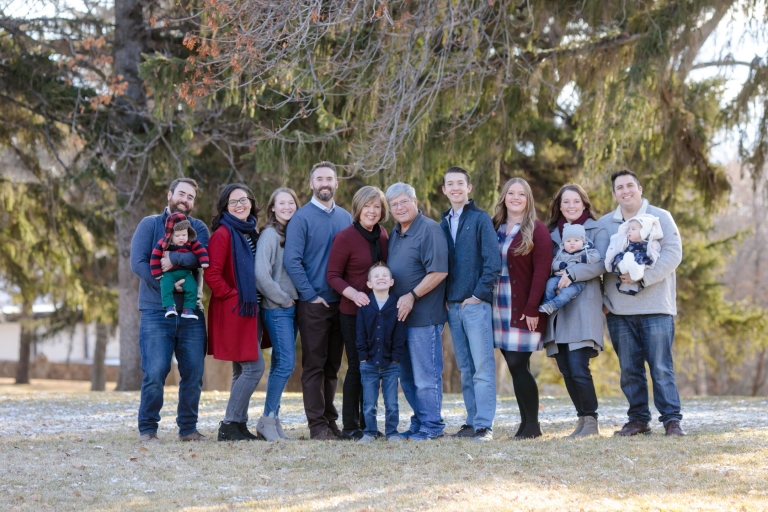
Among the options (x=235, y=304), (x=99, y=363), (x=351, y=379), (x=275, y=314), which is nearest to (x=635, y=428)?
(x=351, y=379)

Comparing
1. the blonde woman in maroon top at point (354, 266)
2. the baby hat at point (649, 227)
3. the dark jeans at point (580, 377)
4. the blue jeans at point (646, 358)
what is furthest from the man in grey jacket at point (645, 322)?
the blonde woman in maroon top at point (354, 266)

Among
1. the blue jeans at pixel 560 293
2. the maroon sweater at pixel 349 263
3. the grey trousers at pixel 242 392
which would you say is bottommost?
the grey trousers at pixel 242 392

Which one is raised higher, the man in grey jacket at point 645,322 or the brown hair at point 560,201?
the brown hair at point 560,201

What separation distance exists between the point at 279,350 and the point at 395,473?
188 centimetres

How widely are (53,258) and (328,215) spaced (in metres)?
10.7

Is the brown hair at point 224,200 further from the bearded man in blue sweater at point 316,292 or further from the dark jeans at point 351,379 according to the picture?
the dark jeans at point 351,379

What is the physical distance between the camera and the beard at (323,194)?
6.77m

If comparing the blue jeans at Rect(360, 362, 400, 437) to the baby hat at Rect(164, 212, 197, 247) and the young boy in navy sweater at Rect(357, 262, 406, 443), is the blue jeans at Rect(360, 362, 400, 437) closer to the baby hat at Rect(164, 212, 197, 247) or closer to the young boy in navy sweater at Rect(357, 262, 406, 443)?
the young boy in navy sweater at Rect(357, 262, 406, 443)

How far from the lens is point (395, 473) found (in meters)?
5.08

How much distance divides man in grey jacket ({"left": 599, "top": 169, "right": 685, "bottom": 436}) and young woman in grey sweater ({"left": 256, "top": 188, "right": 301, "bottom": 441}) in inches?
98.4

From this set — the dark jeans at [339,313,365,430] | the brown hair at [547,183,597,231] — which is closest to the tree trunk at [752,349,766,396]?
the brown hair at [547,183,597,231]

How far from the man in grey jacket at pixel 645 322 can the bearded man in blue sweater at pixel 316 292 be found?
7.10 ft

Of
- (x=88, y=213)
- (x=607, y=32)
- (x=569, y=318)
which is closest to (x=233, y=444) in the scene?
(x=569, y=318)

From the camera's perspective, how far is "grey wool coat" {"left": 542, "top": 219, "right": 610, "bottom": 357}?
6.35 m
